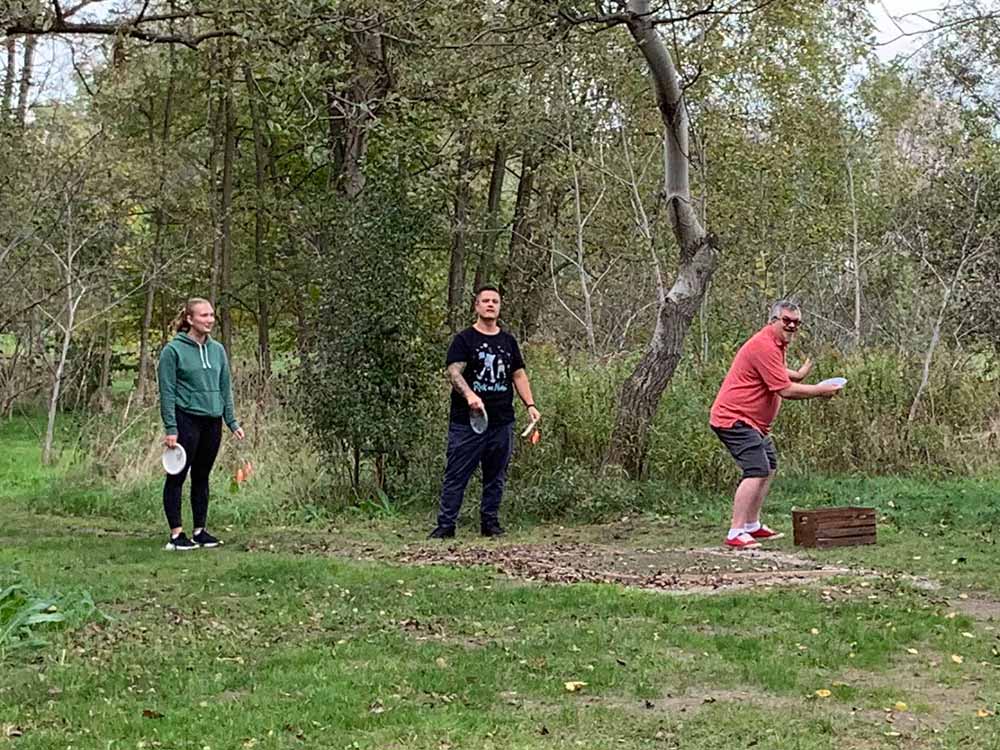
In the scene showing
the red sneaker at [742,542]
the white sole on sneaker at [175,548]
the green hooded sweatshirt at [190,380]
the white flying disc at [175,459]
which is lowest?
the white sole on sneaker at [175,548]

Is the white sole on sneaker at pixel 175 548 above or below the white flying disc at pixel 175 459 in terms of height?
Answer: below

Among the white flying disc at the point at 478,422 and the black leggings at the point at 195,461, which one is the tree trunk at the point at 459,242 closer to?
the white flying disc at the point at 478,422

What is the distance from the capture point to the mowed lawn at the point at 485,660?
407cm

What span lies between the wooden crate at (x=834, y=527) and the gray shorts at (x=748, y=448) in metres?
0.37

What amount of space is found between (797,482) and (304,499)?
14.3ft

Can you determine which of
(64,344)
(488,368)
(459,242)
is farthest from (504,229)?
(488,368)

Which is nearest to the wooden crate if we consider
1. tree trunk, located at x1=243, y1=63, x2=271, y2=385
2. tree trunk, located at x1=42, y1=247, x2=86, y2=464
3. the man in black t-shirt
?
the man in black t-shirt

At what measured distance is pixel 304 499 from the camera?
10969 millimetres

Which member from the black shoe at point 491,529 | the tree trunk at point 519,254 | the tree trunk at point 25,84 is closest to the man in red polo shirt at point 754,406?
the black shoe at point 491,529

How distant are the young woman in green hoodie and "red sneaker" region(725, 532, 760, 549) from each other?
3.49 meters

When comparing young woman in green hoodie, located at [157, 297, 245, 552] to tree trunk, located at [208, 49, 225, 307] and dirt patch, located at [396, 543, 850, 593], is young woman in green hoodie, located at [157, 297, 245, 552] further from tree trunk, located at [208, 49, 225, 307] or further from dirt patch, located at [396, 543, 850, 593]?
tree trunk, located at [208, 49, 225, 307]

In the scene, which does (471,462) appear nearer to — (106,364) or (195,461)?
(195,461)

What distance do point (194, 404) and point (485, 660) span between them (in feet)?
13.1

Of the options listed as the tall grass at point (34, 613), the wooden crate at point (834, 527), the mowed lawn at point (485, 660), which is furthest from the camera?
the wooden crate at point (834, 527)
